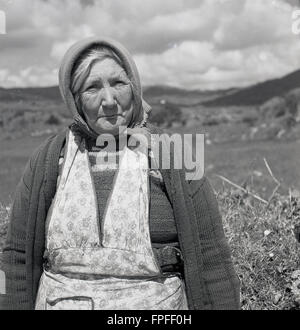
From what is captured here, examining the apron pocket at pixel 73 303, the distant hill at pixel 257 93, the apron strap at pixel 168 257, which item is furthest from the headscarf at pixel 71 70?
the distant hill at pixel 257 93

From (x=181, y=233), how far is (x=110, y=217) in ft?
0.98

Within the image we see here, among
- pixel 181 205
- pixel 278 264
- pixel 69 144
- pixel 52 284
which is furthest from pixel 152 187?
pixel 278 264

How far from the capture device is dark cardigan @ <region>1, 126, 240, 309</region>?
2.37 meters

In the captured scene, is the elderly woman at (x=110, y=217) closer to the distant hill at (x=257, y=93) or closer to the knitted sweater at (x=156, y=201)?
the knitted sweater at (x=156, y=201)

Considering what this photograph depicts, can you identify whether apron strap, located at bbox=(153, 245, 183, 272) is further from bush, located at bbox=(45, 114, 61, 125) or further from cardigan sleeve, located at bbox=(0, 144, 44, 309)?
bush, located at bbox=(45, 114, 61, 125)

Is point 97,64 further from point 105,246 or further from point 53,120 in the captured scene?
point 53,120

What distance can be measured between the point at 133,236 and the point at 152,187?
0.23 metres

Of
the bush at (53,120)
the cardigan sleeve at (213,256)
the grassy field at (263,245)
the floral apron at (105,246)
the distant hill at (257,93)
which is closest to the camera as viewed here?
the floral apron at (105,246)

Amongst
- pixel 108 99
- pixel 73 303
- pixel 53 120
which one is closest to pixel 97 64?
pixel 108 99

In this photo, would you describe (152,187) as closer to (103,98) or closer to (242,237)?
(103,98)

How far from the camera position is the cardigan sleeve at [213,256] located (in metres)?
2.41

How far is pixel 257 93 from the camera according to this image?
58.7 meters

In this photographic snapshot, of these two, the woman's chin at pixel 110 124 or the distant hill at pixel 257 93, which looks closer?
the woman's chin at pixel 110 124
